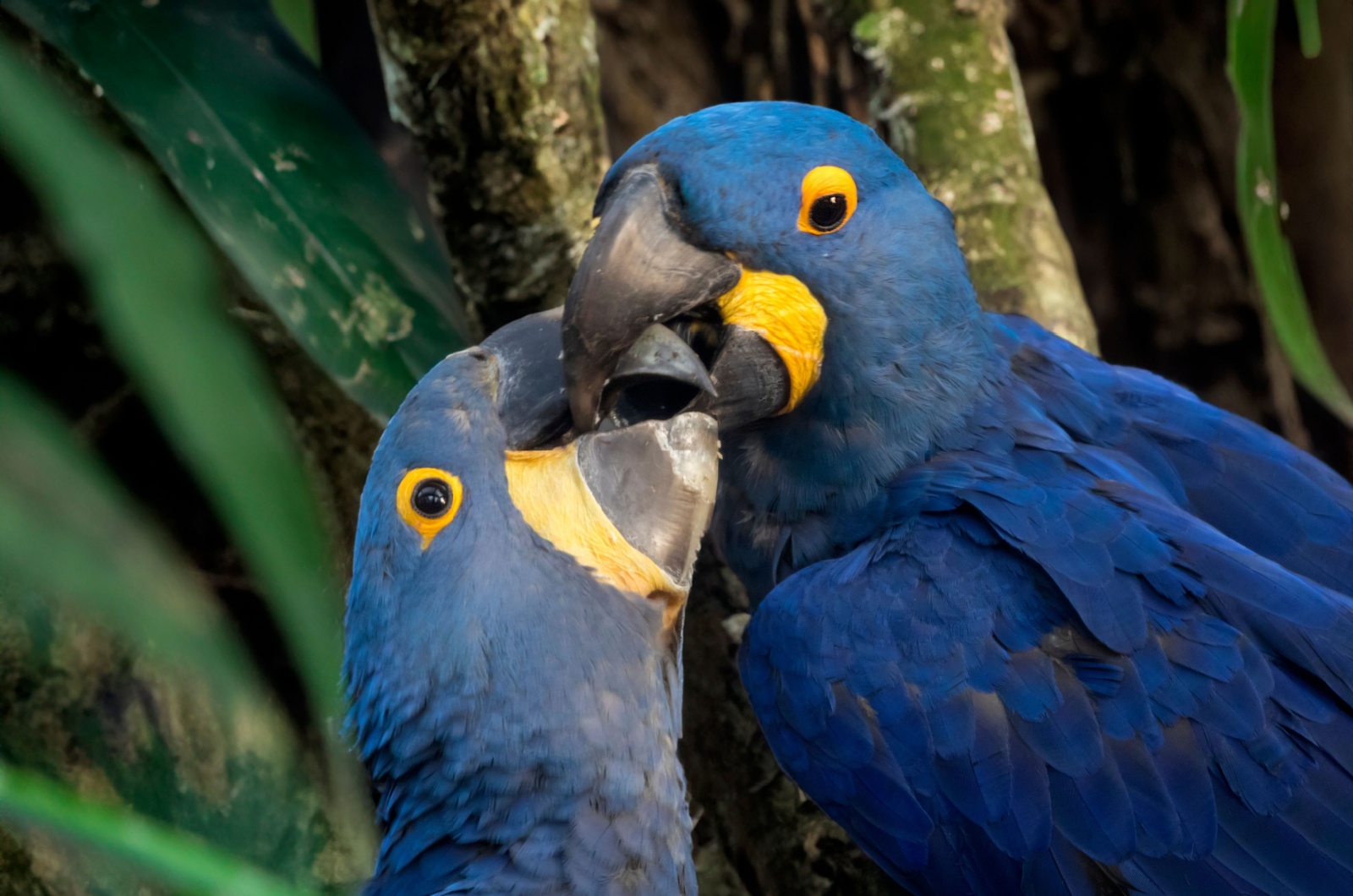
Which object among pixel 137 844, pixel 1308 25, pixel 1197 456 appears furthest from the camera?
pixel 1308 25

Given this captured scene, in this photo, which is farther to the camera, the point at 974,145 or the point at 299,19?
the point at 974,145

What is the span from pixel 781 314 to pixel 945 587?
1.10 feet

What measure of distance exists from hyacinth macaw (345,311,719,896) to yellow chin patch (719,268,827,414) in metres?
0.17

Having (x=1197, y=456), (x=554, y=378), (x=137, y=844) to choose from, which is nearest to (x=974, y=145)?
(x=1197, y=456)

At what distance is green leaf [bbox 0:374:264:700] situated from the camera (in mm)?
1268

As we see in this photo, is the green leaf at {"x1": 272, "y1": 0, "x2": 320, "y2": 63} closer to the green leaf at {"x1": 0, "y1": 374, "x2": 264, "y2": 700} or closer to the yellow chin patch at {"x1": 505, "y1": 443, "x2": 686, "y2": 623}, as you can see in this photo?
the green leaf at {"x1": 0, "y1": 374, "x2": 264, "y2": 700}

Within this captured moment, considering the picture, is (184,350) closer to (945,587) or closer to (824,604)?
(824,604)

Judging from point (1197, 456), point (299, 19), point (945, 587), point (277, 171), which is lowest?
point (1197, 456)

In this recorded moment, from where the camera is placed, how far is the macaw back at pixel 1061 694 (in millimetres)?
1048

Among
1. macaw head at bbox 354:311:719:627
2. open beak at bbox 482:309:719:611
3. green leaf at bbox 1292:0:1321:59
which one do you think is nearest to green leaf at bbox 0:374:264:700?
macaw head at bbox 354:311:719:627

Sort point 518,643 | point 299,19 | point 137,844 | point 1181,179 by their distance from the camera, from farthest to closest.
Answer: point 1181,179 → point 299,19 → point 518,643 → point 137,844

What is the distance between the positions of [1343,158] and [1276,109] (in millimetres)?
167

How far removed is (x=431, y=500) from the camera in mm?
991

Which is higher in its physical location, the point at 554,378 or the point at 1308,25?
the point at 554,378
